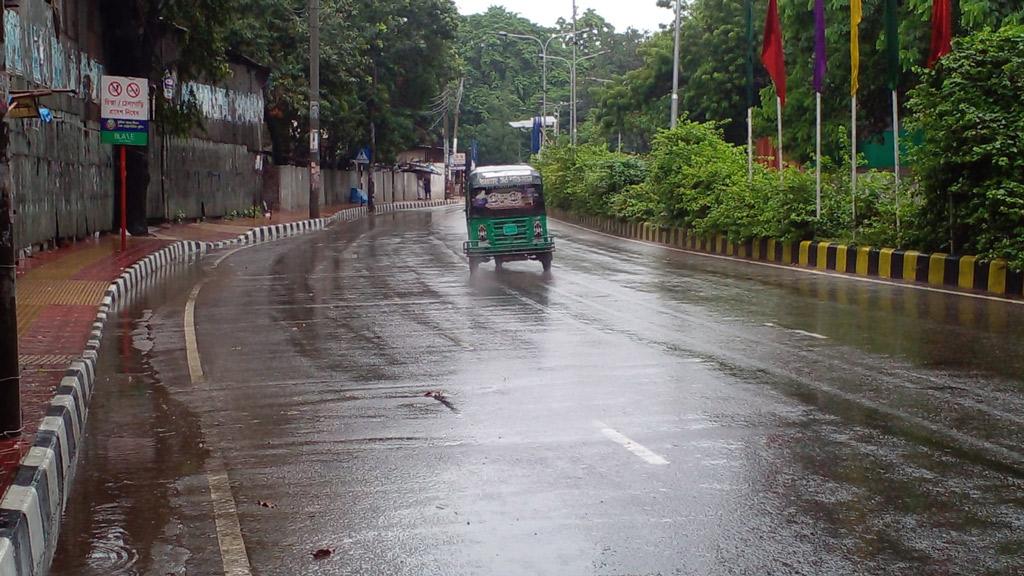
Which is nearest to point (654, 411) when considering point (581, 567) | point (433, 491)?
point (433, 491)

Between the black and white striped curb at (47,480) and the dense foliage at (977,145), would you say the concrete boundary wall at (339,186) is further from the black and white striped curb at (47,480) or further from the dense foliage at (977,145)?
the black and white striped curb at (47,480)

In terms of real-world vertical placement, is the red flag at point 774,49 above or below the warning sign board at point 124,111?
above

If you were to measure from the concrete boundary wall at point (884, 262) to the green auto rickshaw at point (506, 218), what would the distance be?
16.7ft

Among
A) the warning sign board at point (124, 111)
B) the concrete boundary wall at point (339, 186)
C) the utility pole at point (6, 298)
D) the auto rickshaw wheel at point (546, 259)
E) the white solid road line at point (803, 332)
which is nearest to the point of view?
the utility pole at point (6, 298)

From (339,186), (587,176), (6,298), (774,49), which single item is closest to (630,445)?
(6,298)

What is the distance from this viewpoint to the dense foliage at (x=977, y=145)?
677 inches

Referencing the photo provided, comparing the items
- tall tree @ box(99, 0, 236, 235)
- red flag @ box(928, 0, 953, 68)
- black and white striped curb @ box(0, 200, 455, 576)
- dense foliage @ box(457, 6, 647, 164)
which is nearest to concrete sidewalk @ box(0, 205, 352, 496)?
black and white striped curb @ box(0, 200, 455, 576)

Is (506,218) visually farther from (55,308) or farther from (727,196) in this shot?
(55,308)

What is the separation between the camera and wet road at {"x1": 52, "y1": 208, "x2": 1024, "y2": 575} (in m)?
5.54

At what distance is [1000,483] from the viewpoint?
6.46 metres

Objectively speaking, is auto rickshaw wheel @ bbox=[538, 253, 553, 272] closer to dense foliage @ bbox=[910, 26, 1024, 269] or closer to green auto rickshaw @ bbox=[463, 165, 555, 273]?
green auto rickshaw @ bbox=[463, 165, 555, 273]

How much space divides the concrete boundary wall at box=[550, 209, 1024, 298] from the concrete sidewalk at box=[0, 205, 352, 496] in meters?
12.1

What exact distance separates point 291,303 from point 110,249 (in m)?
10.8

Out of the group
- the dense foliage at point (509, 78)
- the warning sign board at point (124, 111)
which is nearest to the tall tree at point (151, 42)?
the warning sign board at point (124, 111)
